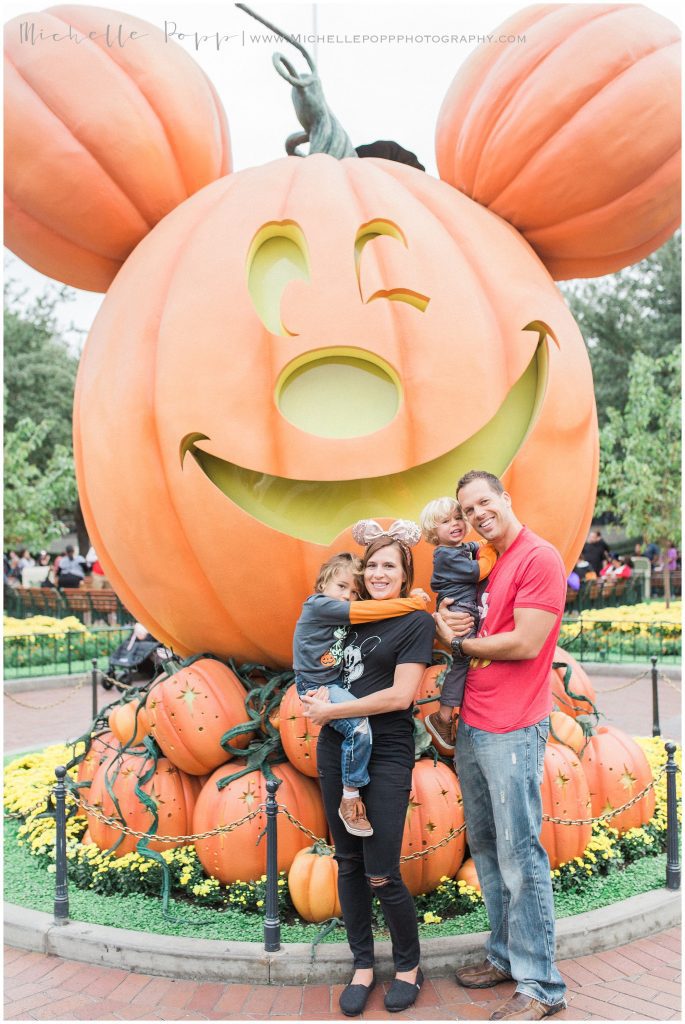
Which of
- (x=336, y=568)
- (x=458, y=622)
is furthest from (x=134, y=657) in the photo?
(x=458, y=622)

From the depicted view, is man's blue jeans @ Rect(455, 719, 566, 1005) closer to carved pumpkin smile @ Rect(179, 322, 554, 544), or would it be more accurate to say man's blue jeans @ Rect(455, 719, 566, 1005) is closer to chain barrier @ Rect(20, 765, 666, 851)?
chain barrier @ Rect(20, 765, 666, 851)

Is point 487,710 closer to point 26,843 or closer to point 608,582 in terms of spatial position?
point 26,843

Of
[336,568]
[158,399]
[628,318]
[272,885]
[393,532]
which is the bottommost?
[272,885]

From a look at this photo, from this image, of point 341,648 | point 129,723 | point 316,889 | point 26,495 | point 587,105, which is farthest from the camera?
point 26,495

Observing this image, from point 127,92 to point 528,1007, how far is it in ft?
13.3

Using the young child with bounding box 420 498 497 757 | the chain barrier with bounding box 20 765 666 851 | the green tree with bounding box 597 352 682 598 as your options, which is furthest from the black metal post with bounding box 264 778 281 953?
the green tree with bounding box 597 352 682 598

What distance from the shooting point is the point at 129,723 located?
4.26 metres

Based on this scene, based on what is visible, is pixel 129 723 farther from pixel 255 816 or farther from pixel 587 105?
pixel 587 105

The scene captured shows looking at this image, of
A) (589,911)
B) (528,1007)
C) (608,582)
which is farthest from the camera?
(608,582)

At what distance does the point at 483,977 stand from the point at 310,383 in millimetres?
2378

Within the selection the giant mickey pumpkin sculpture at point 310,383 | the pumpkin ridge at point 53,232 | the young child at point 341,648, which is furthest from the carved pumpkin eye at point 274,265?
the young child at point 341,648

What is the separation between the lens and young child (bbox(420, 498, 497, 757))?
3076 millimetres

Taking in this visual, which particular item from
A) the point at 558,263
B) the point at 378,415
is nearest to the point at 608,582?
the point at 558,263

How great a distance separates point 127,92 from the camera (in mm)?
4039
